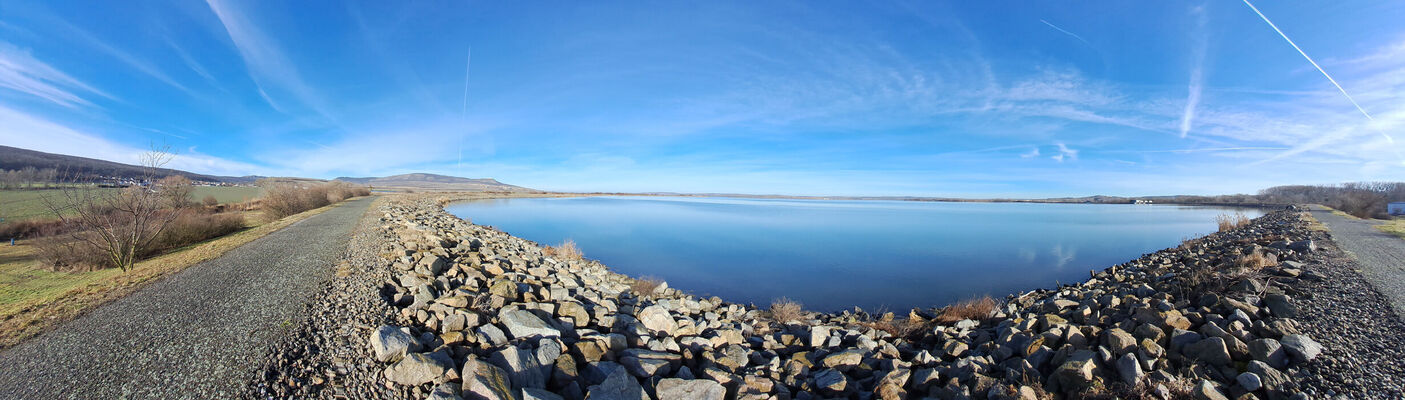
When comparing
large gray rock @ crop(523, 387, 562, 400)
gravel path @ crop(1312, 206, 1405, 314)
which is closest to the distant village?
large gray rock @ crop(523, 387, 562, 400)

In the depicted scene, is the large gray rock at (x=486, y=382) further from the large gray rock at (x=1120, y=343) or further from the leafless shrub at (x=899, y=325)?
the large gray rock at (x=1120, y=343)

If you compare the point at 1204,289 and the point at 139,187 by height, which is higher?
the point at 139,187

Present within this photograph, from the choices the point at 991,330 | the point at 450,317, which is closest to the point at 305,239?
the point at 450,317

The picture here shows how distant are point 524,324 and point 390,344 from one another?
137 centimetres

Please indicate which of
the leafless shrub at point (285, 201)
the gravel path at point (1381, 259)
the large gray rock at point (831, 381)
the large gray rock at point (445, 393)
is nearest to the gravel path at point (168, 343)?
the large gray rock at point (445, 393)

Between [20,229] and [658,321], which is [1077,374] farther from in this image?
[20,229]

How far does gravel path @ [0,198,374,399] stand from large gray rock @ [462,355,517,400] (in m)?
→ 1.81

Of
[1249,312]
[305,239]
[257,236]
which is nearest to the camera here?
[1249,312]

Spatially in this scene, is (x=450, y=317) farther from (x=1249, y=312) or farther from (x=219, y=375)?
(x=1249, y=312)

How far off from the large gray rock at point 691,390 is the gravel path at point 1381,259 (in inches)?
351

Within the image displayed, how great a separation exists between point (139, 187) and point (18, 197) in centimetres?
5118

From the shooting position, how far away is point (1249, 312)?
5488 mm

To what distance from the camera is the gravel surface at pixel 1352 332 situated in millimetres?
3762

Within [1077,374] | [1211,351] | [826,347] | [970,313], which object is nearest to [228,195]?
[826,347]
